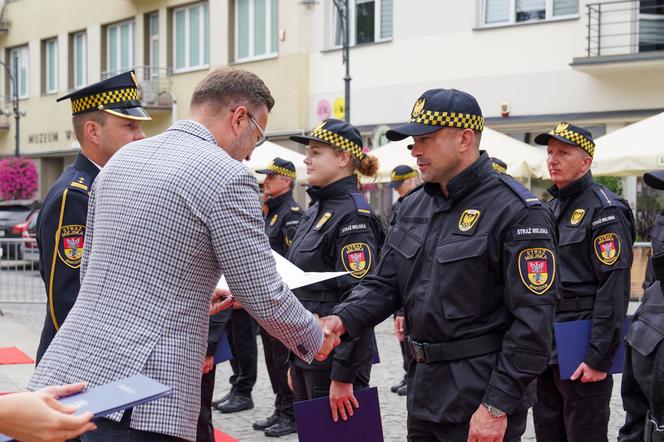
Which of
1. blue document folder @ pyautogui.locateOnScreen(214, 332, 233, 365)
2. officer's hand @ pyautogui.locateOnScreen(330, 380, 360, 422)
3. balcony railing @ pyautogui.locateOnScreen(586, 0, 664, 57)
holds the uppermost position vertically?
balcony railing @ pyautogui.locateOnScreen(586, 0, 664, 57)

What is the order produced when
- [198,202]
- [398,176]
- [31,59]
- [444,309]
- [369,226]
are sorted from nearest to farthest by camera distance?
[198,202]
[444,309]
[369,226]
[398,176]
[31,59]

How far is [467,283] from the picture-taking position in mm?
3559

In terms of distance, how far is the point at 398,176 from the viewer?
33.4 ft

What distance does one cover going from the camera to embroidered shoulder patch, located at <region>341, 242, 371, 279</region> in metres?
5.21

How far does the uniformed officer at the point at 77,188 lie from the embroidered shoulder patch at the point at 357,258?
1532mm

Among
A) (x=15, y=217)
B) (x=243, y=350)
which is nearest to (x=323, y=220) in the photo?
(x=243, y=350)

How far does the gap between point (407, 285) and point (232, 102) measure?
1.12 metres

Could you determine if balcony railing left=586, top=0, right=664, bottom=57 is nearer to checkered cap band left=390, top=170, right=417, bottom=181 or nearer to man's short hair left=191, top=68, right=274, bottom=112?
checkered cap band left=390, top=170, right=417, bottom=181

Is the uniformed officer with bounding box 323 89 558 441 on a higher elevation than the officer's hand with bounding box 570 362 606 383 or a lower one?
higher

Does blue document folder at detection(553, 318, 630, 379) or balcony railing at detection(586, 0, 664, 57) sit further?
balcony railing at detection(586, 0, 664, 57)

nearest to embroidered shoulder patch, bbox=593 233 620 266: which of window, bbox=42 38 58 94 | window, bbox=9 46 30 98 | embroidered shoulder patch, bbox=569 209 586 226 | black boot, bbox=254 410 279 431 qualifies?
embroidered shoulder patch, bbox=569 209 586 226

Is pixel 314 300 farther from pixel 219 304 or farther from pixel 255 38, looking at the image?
pixel 255 38

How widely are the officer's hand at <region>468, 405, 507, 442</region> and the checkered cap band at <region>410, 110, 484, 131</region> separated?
1168mm

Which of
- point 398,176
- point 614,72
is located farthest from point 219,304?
point 614,72
